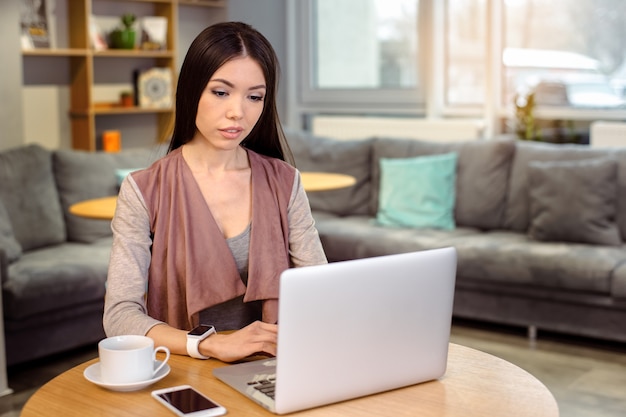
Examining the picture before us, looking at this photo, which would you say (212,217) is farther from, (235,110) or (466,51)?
(466,51)

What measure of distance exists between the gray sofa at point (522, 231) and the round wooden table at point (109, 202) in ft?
1.12

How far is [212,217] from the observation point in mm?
1762

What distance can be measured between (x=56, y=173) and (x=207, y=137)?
3002 millimetres

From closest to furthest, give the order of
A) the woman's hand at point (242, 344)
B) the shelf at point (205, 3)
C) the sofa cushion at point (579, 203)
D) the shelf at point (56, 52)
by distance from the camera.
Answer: the woman's hand at point (242, 344)
the sofa cushion at point (579, 203)
the shelf at point (56, 52)
the shelf at point (205, 3)

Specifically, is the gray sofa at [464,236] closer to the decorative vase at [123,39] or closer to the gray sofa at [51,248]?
the gray sofa at [51,248]

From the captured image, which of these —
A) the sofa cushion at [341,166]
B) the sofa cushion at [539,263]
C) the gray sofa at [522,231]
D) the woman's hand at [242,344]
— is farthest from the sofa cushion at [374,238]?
the woman's hand at [242,344]

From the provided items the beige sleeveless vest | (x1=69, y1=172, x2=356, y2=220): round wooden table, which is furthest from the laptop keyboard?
(x1=69, y1=172, x2=356, y2=220): round wooden table

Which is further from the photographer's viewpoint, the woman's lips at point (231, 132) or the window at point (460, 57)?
the window at point (460, 57)

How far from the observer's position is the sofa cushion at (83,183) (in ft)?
14.7

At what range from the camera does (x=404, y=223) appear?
4738mm

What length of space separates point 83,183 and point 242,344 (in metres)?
3.18

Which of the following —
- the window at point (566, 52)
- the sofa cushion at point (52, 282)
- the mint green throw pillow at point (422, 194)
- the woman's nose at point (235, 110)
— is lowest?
the sofa cushion at point (52, 282)

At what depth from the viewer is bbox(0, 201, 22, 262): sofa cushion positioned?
390 centimetres

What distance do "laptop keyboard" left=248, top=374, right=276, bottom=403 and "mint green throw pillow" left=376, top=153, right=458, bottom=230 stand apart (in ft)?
10.9
